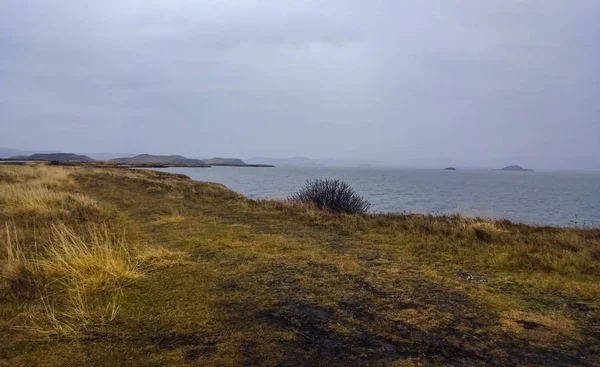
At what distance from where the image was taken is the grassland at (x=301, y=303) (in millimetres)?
3510

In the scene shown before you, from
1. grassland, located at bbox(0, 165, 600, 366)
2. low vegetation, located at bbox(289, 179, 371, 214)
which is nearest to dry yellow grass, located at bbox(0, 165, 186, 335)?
grassland, located at bbox(0, 165, 600, 366)

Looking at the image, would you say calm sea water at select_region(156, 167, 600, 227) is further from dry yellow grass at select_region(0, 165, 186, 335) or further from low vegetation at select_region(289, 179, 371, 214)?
dry yellow grass at select_region(0, 165, 186, 335)

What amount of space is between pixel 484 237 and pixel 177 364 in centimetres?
806

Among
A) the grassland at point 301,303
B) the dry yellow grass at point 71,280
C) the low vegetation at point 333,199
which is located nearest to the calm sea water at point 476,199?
the low vegetation at point 333,199

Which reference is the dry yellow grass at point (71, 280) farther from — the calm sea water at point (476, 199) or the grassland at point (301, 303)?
the calm sea water at point (476, 199)

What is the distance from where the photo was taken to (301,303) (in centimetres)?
472

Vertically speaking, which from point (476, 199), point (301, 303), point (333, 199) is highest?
point (333, 199)

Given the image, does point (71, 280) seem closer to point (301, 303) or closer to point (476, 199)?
point (301, 303)

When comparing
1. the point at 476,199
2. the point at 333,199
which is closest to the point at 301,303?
the point at 333,199

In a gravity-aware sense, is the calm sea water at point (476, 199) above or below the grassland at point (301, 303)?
below

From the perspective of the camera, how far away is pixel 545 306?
4797 mm

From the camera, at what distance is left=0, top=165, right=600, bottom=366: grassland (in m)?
3.51

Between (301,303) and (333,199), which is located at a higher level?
(333,199)

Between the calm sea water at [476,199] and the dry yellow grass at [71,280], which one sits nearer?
the dry yellow grass at [71,280]
